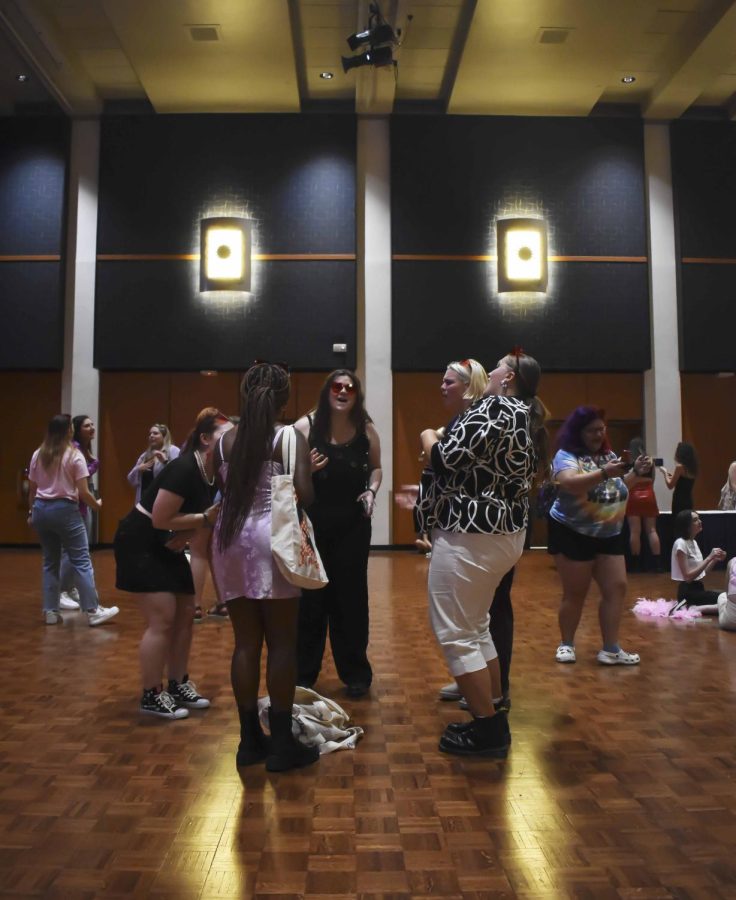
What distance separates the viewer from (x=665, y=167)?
1172 centimetres

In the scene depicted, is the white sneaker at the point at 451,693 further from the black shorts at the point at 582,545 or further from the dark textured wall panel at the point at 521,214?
the dark textured wall panel at the point at 521,214

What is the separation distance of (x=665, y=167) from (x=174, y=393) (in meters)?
8.11

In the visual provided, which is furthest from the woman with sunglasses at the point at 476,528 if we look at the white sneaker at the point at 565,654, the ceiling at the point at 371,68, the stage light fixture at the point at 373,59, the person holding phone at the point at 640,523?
the ceiling at the point at 371,68

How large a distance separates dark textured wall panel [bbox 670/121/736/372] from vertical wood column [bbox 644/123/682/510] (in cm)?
12

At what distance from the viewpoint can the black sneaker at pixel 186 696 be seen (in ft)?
11.5

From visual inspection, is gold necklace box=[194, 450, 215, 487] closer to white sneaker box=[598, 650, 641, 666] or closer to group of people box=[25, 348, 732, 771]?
group of people box=[25, 348, 732, 771]

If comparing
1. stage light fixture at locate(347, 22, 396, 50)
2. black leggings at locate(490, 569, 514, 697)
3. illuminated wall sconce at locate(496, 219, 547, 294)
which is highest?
stage light fixture at locate(347, 22, 396, 50)

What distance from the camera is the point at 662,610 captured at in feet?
19.9

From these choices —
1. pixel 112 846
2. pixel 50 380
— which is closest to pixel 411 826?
pixel 112 846

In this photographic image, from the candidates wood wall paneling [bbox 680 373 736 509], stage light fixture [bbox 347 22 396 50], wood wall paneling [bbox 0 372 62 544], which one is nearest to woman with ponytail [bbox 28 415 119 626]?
stage light fixture [bbox 347 22 396 50]

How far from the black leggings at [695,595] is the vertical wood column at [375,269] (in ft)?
19.3

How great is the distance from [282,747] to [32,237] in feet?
35.2

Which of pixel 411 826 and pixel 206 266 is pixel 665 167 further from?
pixel 411 826

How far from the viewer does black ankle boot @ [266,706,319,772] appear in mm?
2693
